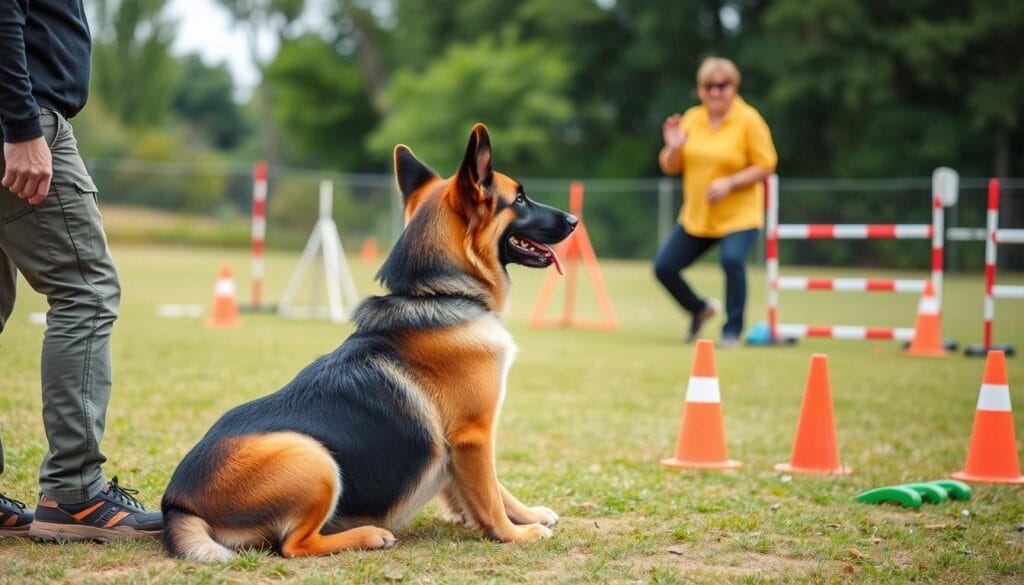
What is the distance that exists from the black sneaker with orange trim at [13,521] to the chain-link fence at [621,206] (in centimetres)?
2035

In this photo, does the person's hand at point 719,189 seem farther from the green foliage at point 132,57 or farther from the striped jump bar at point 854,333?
the green foliage at point 132,57

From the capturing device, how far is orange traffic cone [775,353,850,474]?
5254 mm

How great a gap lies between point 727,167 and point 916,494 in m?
5.93

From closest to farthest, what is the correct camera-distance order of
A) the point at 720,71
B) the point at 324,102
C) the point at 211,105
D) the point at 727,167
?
the point at 720,71, the point at 727,167, the point at 324,102, the point at 211,105

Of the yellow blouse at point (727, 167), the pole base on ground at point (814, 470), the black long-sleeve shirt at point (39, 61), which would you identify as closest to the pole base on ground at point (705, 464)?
the pole base on ground at point (814, 470)

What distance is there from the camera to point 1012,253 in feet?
69.7

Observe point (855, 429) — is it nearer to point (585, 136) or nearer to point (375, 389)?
point (375, 389)

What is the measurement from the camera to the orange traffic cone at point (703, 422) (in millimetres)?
5316

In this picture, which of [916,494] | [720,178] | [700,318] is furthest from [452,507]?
[700,318]

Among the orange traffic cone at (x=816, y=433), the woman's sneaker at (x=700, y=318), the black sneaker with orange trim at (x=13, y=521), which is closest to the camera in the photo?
the black sneaker with orange trim at (x=13, y=521)

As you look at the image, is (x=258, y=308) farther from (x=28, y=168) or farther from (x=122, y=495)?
(x=28, y=168)

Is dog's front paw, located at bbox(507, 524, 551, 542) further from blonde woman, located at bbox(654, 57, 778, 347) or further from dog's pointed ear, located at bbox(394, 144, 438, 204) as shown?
blonde woman, located at bbox(654, 57, 778, 347)

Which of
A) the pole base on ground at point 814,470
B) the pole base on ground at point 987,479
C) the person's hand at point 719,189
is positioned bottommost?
the pole base on ground at point 814,470

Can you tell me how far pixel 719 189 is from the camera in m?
9.83
